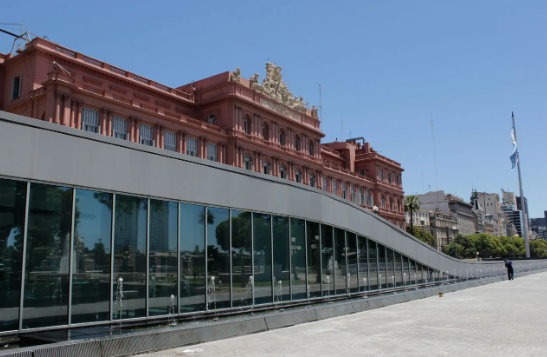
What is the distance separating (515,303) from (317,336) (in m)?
12.1

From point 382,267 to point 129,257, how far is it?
14379 mm

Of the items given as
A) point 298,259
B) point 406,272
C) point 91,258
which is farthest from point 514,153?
point 91,258

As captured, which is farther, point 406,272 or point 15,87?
point 15,87

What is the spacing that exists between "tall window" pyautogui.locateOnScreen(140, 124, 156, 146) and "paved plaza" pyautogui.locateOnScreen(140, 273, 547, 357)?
104 ft

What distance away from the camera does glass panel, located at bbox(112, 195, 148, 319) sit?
37.2ft

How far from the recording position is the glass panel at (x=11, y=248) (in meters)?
9.34

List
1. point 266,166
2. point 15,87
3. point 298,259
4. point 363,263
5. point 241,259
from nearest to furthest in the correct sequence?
point 241,259, point 298,259, point 363,263, point 15,87, point 266,166

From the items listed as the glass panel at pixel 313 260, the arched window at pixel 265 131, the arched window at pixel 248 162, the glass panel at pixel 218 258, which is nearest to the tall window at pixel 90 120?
the arched window at pixel 248 162

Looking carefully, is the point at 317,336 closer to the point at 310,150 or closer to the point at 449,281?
the point at 449,281

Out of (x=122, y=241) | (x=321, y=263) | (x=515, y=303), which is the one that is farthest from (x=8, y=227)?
(x=515, y=303)

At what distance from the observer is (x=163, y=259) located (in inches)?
492

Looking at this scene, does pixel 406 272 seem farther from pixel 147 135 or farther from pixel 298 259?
pixel 147 135

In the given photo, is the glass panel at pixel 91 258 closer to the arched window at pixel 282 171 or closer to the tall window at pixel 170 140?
the tall window at pixel 170 140

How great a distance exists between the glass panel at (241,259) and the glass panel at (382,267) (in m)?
9.44
